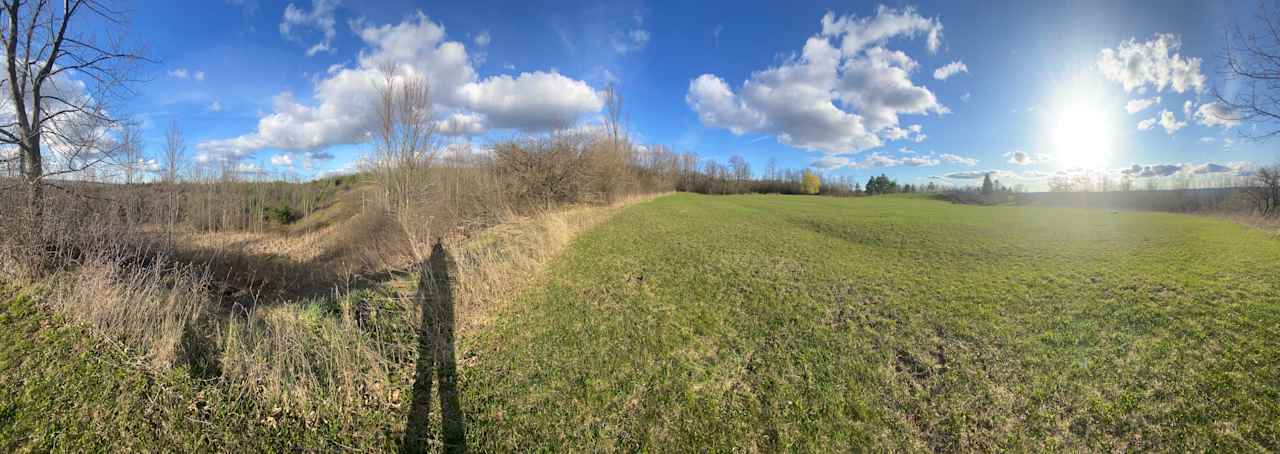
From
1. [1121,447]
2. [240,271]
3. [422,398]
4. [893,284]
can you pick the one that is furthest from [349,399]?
[240,271]

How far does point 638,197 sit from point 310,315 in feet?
87.6

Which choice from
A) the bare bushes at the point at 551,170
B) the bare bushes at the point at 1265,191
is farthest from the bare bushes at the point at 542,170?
the bare bushes at the point at 1265,191

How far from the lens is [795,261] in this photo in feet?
26.0

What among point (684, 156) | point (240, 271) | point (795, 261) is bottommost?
point (240, 271)

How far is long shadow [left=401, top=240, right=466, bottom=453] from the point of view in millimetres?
2947

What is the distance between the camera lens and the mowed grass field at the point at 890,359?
9.23ft

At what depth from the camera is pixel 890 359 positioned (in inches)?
148

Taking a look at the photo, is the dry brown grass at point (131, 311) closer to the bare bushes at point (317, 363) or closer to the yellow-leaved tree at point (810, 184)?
the bare bushes at point (317, 363)

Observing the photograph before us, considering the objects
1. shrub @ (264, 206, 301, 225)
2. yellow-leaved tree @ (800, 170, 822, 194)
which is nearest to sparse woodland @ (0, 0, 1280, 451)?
shrub @ (264, 206, 301, 225)

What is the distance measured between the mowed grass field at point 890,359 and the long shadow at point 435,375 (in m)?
0.12

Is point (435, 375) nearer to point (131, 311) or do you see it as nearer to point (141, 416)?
point (141, 416)

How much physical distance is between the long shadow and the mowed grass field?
0.12 m

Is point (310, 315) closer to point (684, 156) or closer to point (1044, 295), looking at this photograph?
point (1044, 295)

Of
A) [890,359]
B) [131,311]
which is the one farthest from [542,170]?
[890,359]
